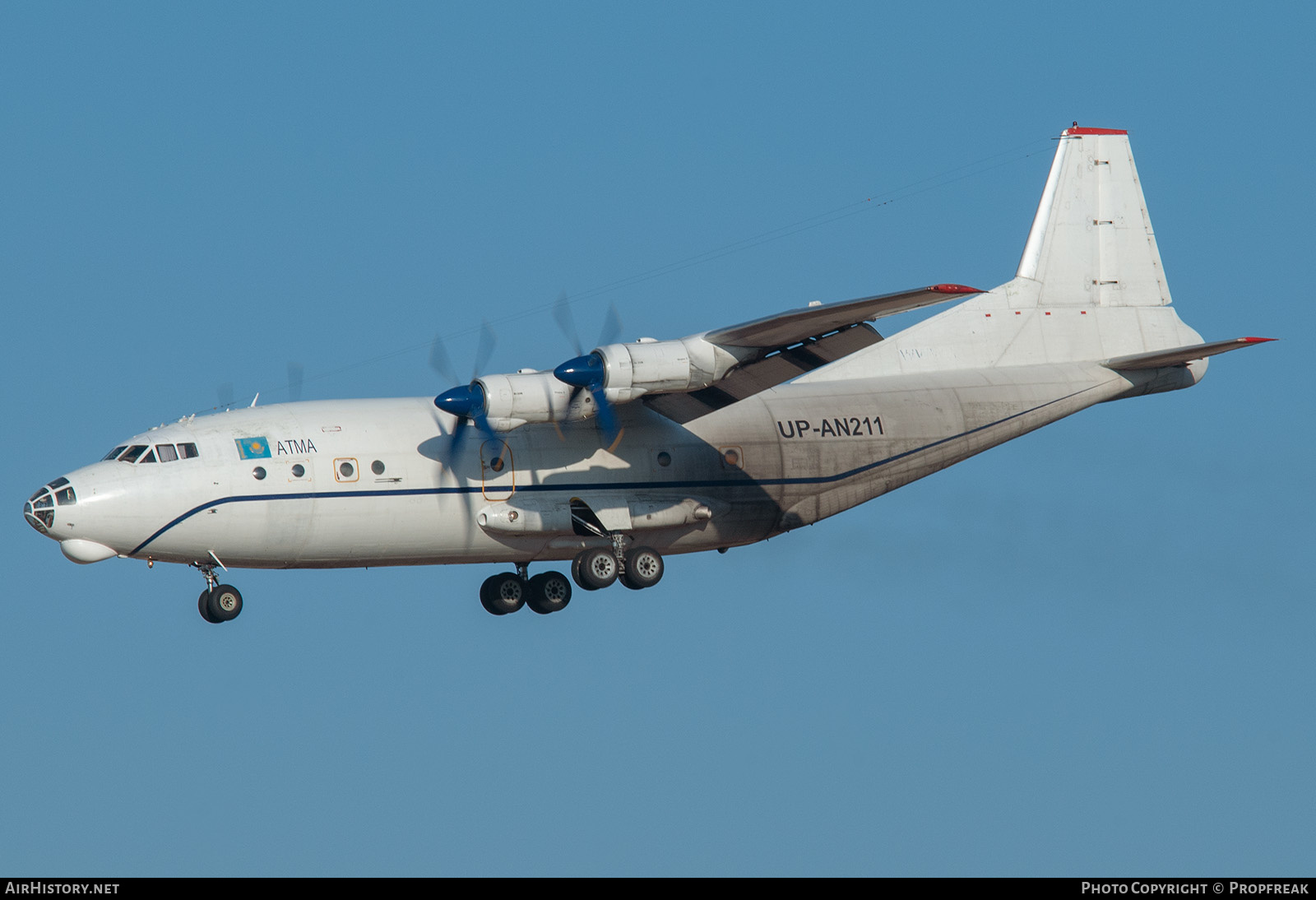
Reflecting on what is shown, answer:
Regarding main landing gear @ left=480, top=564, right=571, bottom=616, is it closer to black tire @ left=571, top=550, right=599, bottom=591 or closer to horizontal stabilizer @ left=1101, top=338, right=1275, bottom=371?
black tire @ left=571, top=550, right=599, bottom=591

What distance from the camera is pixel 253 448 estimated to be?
2598cm

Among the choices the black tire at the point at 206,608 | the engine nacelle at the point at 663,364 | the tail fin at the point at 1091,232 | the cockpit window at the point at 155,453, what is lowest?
the black tire at the point at 206,608

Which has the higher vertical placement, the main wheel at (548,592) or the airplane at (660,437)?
the airplane at (660,437)

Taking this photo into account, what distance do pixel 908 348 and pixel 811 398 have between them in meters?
2.40

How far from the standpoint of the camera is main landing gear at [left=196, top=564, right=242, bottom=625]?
26016 mm

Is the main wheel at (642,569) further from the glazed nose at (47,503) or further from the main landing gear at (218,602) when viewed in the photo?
the glazed nose at (47,503)

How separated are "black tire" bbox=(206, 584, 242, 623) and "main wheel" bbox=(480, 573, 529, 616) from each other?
4301 mm

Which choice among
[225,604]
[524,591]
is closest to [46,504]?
[225,604]

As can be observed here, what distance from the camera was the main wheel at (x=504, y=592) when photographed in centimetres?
2886

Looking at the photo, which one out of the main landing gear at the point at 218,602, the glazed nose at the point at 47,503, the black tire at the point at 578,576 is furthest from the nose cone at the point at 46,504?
the black tire at the point at 578,576

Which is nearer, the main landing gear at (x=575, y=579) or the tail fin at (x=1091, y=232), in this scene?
the main landing gear at (x=575, y=579)

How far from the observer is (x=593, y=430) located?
2775cm

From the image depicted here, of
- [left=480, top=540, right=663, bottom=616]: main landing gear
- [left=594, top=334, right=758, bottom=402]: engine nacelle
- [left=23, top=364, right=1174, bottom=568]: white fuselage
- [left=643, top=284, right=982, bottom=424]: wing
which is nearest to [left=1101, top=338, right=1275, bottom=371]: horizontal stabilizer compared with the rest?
[left=23, top=364, right=1174, bottom=568]: white fuselage

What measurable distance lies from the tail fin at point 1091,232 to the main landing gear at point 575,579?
936cm
